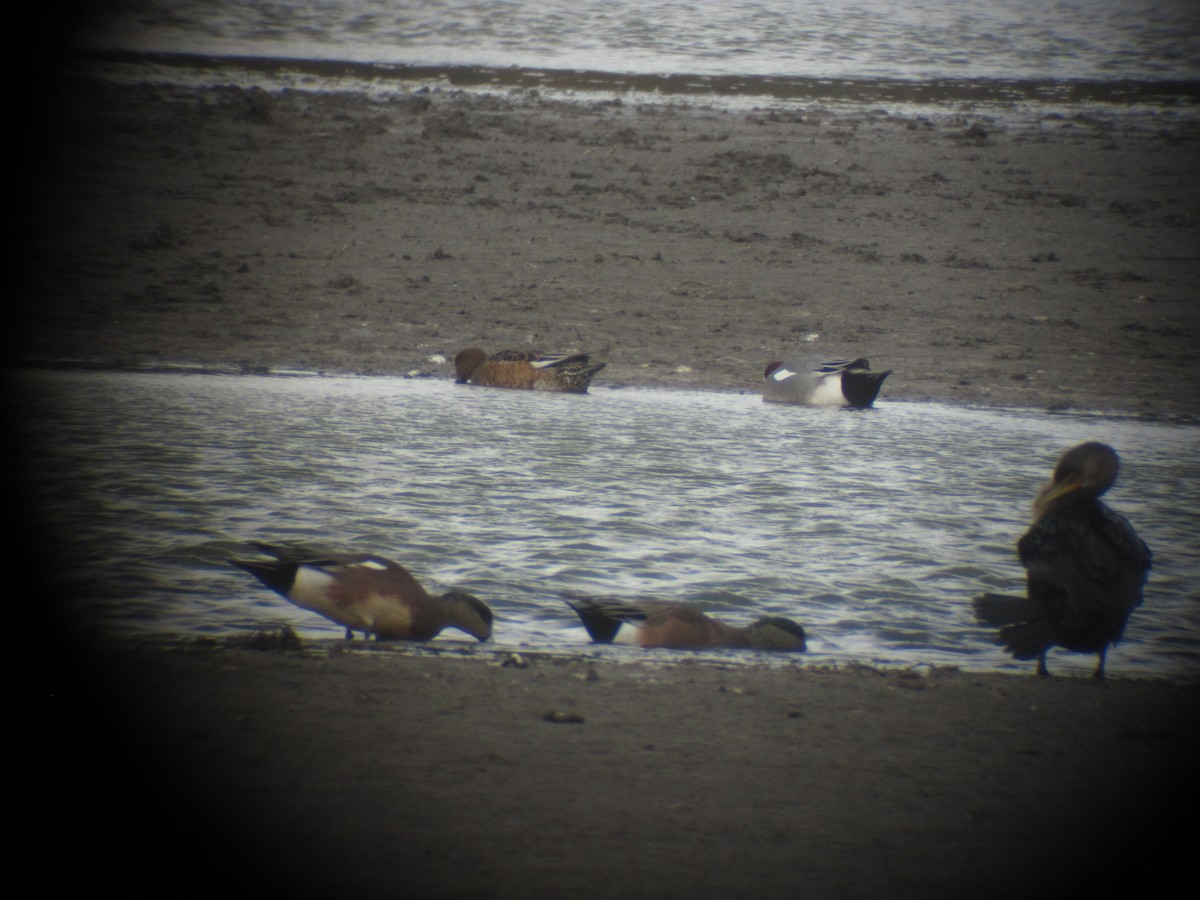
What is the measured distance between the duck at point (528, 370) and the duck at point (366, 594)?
16.9 feet

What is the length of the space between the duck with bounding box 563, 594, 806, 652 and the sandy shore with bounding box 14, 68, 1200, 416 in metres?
5.59

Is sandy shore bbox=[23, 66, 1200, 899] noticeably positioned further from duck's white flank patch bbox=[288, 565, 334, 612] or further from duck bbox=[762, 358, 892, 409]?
duck bbox=[762, 358, 892, 409]

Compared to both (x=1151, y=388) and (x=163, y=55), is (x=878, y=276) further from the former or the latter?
(x=163, y=55)

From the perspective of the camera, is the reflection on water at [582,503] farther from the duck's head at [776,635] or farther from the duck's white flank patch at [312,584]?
the duck's white flank patch at [312,584]

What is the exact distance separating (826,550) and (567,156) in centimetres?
999

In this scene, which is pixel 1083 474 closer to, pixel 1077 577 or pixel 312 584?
pixel 1077 577

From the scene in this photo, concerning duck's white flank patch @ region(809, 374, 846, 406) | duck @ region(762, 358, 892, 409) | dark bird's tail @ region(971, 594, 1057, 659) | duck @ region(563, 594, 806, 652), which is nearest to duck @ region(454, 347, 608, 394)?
Answer: duck @ region(762, 358, 892, 409)

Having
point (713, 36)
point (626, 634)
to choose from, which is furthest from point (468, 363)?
point (713, 36)

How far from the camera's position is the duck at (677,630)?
11.1 feet

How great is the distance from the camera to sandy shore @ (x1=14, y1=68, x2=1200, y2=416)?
373 inches

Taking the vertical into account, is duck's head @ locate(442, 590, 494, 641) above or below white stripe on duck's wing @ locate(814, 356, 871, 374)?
below

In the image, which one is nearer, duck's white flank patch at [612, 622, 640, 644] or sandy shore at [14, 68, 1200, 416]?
duck's white flank patch at [612, 622, 640, 644]

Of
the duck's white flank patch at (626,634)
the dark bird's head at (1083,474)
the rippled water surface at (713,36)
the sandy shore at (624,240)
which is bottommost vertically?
the duck's white flank patch at (626,634)

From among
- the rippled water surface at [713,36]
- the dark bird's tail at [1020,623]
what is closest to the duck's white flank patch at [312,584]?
the dark bird's tail at [1020,623]
